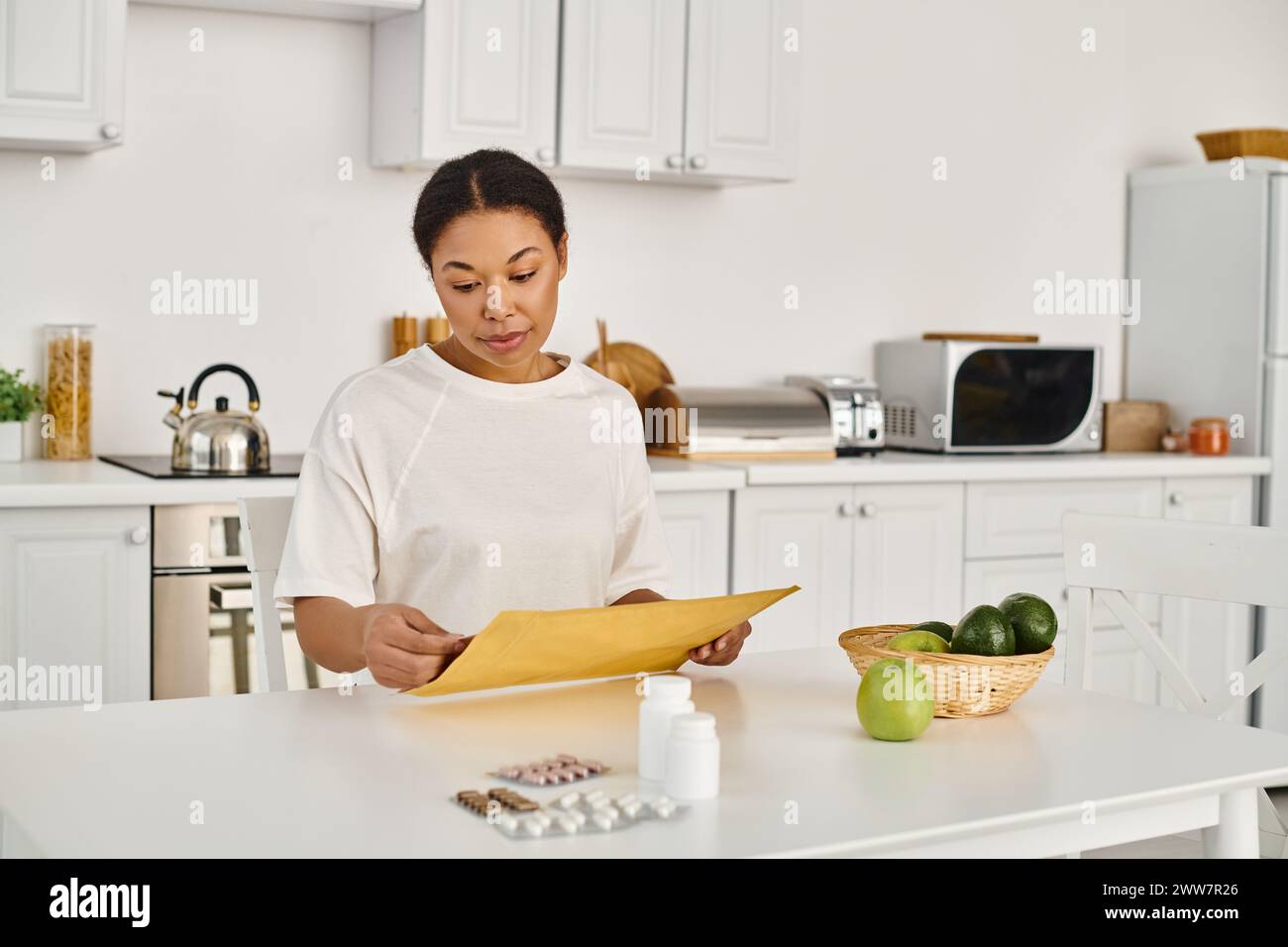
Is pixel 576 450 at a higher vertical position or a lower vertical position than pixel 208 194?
lower

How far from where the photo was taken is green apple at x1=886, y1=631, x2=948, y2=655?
1.46 m

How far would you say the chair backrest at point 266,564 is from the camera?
1.76 m

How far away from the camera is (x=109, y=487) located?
2.64m

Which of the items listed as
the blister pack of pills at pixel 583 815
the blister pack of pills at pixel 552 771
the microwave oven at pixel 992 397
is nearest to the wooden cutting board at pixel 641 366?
the microwave oven at pixel 992 397

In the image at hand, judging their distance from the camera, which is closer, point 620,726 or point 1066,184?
point 620,726

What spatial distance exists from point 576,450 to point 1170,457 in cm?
266

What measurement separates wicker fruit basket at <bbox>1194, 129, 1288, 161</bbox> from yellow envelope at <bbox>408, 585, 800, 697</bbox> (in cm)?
324

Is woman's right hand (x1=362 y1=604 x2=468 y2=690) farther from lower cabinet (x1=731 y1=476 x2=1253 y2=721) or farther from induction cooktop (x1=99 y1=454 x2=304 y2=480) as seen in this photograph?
lower cabinet (x1=731 y1=476 x2=1253 y2=721)

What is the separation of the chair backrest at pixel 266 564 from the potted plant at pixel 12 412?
4.69 feet

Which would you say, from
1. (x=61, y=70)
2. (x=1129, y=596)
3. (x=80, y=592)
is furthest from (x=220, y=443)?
(x=1129, y=596)

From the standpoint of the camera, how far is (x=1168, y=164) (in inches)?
183

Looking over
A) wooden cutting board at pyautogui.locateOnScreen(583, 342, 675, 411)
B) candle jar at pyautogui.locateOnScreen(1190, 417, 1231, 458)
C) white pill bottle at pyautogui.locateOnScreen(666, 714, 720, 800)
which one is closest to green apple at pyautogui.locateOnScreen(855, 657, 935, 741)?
white pill bottle at pyautogui.locateOnScreen(666, 714, 720, 800)

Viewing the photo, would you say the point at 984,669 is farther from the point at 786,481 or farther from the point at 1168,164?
the point at 1168,164
